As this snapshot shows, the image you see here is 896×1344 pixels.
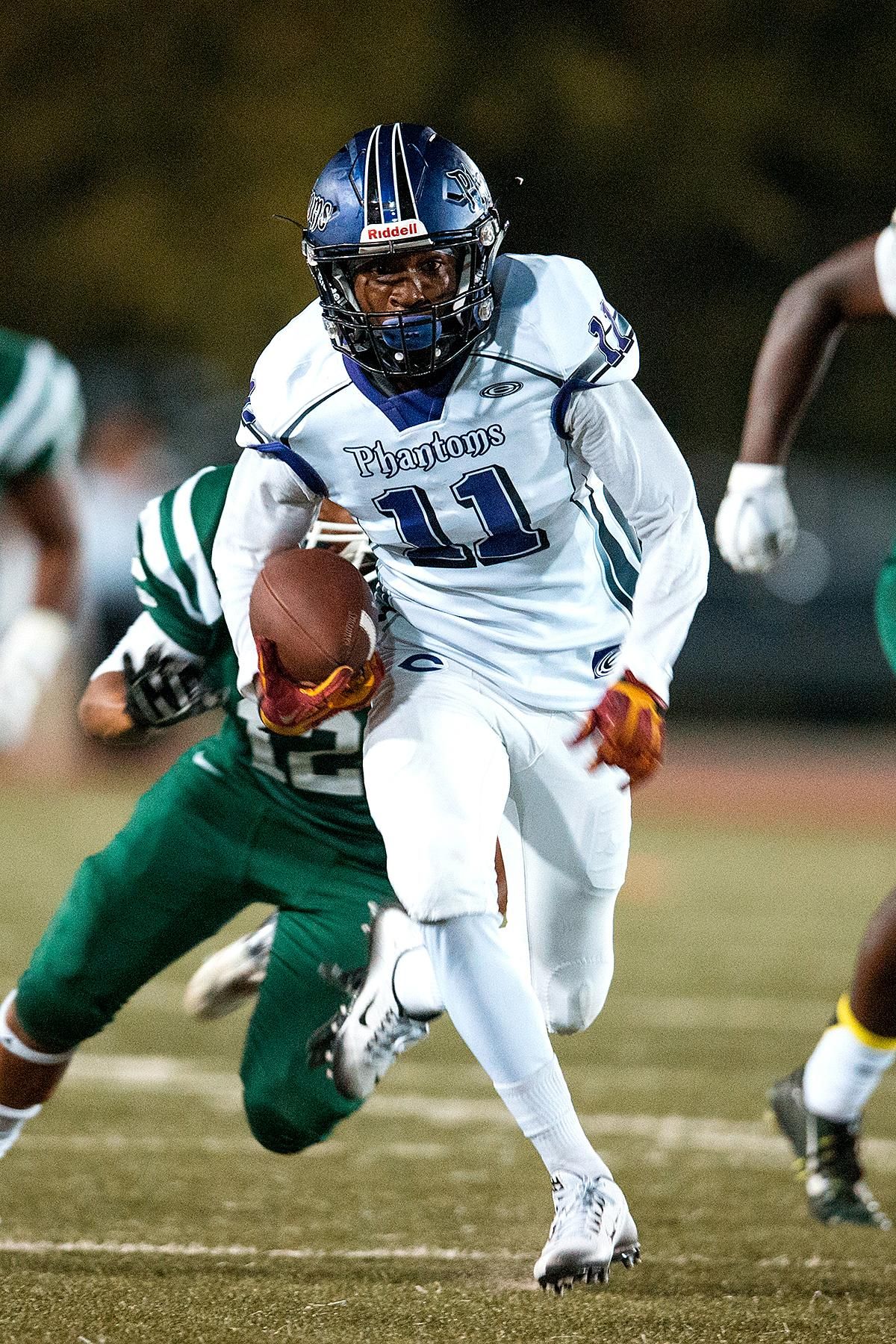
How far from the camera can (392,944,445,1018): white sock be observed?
3133mm

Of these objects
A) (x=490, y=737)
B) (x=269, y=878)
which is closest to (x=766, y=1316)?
(x=490, y=737)

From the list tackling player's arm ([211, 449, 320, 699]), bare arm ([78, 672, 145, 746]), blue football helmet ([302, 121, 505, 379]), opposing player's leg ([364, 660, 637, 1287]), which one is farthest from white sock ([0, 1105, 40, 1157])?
Result: blue football helmet ([302, 121, 505, 379])

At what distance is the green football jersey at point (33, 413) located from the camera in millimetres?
4512

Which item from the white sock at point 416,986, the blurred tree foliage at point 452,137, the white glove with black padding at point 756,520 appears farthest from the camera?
the blurred tree foliage at point 452,137

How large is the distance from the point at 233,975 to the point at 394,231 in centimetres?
157

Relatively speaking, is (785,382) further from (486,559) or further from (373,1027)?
(373,1027)

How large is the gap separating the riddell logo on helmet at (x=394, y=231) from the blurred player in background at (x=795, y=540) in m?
0.68

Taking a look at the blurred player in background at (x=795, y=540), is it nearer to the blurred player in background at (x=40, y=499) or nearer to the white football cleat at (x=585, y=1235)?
the white football cleat at (x=585, y=1235)

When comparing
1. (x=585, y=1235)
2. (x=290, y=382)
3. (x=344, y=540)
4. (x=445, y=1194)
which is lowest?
(x=445, y=1194)

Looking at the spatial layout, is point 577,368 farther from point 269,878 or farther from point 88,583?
point 88,583

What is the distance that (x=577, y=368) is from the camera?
2.81 meters

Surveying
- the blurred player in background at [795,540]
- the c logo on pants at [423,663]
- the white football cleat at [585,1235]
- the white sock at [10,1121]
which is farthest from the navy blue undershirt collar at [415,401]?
the white sock at [10,1121]

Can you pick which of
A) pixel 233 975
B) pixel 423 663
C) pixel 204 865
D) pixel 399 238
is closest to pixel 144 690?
pixel 204 865

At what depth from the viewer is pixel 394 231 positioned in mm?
2803
